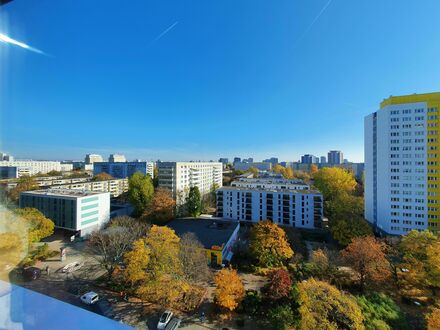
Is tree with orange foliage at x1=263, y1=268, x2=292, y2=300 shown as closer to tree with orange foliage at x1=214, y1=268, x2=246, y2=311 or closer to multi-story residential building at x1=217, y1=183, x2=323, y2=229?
tree with orange foliage at x1=214, y1=268, x2=246, y2=311

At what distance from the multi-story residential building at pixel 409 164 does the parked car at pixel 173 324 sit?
7.60 metres

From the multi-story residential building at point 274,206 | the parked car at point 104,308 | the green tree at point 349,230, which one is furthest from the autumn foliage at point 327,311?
the multi-story residential building at point 274,206

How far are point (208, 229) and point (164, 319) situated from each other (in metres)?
3.44

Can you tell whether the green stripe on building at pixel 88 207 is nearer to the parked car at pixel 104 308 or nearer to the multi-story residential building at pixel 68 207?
the multi-story residential building at pixel 68 207

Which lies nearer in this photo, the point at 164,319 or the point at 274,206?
the point at 164,319

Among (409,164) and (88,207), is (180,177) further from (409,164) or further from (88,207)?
(409,164)

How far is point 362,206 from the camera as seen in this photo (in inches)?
340

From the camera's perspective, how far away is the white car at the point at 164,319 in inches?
110

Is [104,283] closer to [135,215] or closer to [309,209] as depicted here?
[135,215]

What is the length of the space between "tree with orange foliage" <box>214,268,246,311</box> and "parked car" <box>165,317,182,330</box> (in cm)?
67

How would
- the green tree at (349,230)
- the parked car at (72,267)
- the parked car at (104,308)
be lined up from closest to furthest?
the parked car at (104,308) → the parked car at (72,267) → the green tree at (349,230)

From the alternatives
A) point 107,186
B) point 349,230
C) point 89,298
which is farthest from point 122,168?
point 349,230

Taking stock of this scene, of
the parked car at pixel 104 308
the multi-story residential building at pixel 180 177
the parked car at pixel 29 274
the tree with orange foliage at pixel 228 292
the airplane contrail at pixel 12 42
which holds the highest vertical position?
the airplane contrail at pixel 12 42

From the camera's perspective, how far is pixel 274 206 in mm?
8219
